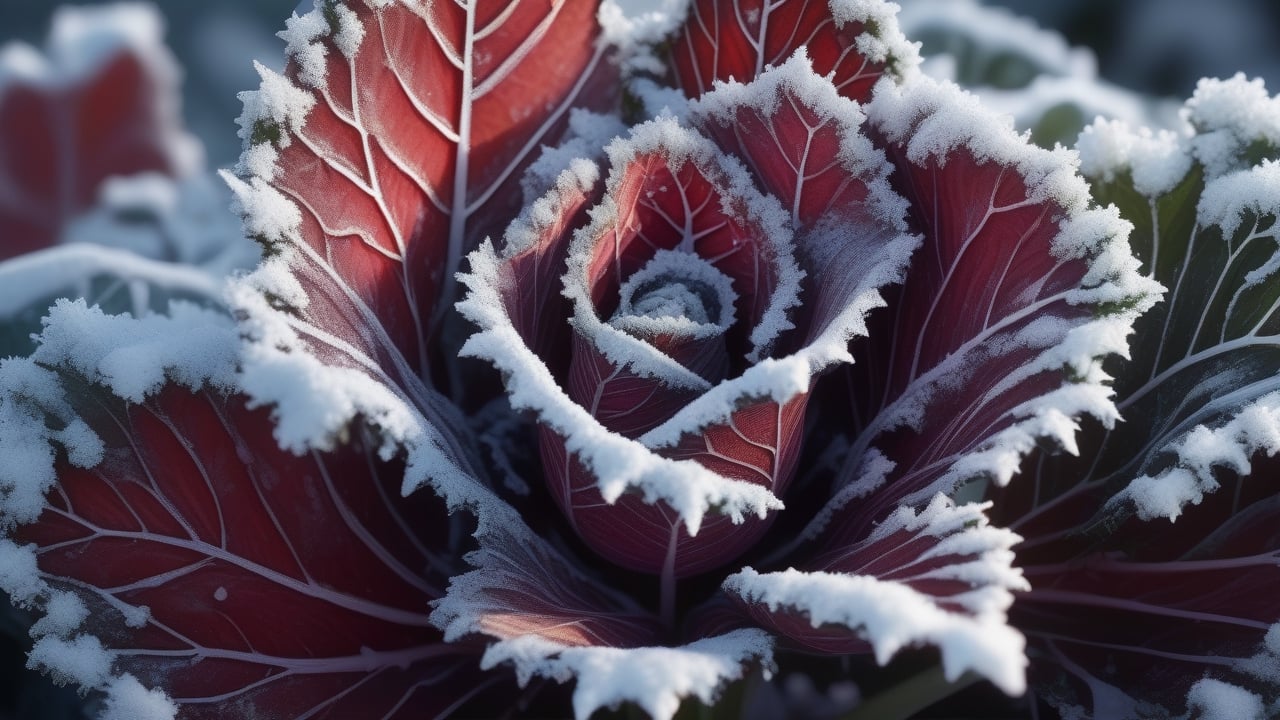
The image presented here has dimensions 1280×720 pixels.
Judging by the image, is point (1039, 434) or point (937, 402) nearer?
point (1039, 434)

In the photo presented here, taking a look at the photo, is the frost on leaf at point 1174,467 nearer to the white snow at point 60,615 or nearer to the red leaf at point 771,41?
the red leaf at point 771,41

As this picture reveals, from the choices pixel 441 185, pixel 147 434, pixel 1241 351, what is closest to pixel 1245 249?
pixel 1241 351

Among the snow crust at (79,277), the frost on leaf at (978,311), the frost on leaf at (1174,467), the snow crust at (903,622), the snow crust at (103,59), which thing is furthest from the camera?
the snow crust at (103,59)

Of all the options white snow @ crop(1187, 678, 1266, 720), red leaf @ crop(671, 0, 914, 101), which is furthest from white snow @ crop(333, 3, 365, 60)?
white snow @ crop(1187, 678, 1266, 720)

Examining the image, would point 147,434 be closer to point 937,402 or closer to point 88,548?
point 88,548

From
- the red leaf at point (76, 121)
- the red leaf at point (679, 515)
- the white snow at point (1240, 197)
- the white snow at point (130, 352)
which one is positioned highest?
the red leaf at point (76, 121)

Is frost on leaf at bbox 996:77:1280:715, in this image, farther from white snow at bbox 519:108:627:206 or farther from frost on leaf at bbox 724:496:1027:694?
white snow at bbox 519:108:627:206

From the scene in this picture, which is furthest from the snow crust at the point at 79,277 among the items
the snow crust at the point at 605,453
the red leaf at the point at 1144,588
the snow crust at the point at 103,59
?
the red leaf at the point at 1144,588
